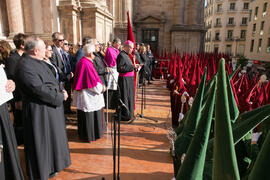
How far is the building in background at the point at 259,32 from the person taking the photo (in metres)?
Answer: 29.1

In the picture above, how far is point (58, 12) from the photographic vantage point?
750 cm

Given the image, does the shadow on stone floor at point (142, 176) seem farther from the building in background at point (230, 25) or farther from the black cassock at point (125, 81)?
the building in background at point (230, 25)

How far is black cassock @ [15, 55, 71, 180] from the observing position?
2316 millimetres

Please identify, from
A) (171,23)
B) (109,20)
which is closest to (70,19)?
(109,20)

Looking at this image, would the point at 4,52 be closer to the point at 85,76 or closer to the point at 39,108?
the point at 85,76

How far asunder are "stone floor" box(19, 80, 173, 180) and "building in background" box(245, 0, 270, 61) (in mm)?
31944

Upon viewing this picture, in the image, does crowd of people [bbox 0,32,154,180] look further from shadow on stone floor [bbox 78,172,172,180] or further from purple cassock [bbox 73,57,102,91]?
shadow on stone floor [bbox 78,172,172,180]

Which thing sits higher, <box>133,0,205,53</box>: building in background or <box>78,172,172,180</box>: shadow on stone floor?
<box>133,0,205,53</box>: building in background

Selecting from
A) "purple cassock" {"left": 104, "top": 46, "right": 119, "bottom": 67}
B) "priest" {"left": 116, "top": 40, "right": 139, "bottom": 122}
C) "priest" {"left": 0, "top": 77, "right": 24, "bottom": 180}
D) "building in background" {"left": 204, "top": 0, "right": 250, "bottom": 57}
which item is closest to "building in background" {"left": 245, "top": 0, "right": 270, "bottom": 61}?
"building in background" {"left": 204, "top": 0, "right": 250, "bottom": 57}

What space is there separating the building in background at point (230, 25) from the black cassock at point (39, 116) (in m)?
52.5

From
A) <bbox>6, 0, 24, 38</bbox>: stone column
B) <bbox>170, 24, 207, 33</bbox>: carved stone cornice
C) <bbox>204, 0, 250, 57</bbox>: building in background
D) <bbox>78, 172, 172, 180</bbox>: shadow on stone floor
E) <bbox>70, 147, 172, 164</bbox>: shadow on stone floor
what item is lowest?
<bbox>78, 172, 172, 180</bbox>: shadow on stone floor

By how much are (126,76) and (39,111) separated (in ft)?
8.67

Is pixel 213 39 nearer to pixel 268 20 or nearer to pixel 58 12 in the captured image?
pixel 268 20

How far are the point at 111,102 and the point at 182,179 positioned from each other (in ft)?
17.6
